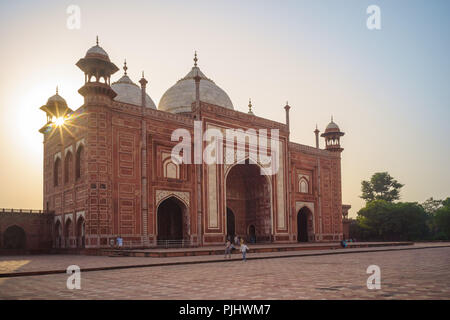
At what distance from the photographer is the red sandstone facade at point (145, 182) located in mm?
22062

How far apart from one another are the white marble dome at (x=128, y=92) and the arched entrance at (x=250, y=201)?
8.23 m

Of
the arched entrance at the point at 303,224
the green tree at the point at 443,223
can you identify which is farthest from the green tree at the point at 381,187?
the arched entrance at the point at 303,224

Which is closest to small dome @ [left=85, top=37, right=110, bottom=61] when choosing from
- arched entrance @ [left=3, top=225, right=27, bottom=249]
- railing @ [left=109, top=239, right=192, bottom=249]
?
railing @ [left=109, top=239, right=192, bottom=249]

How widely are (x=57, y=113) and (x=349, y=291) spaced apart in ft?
80.5

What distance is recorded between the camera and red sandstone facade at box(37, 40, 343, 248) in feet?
72.4

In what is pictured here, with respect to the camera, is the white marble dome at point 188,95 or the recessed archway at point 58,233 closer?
the recessed archway at point 58,233

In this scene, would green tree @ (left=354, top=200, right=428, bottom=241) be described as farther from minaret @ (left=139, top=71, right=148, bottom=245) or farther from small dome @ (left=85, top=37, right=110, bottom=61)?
small dome @ (left=85, top=37, right=110, bottom=61)

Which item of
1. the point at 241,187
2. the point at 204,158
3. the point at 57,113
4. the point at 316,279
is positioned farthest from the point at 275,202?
the point at 316,279

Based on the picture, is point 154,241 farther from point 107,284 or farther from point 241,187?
point 107,284

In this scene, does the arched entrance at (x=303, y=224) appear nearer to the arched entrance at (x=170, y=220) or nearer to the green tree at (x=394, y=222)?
the arched entrance at (x=170, y=220)

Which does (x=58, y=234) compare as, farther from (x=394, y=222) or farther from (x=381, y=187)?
(x=381, y=187)

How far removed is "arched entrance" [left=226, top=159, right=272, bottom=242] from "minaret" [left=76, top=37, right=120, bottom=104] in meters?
11.6
